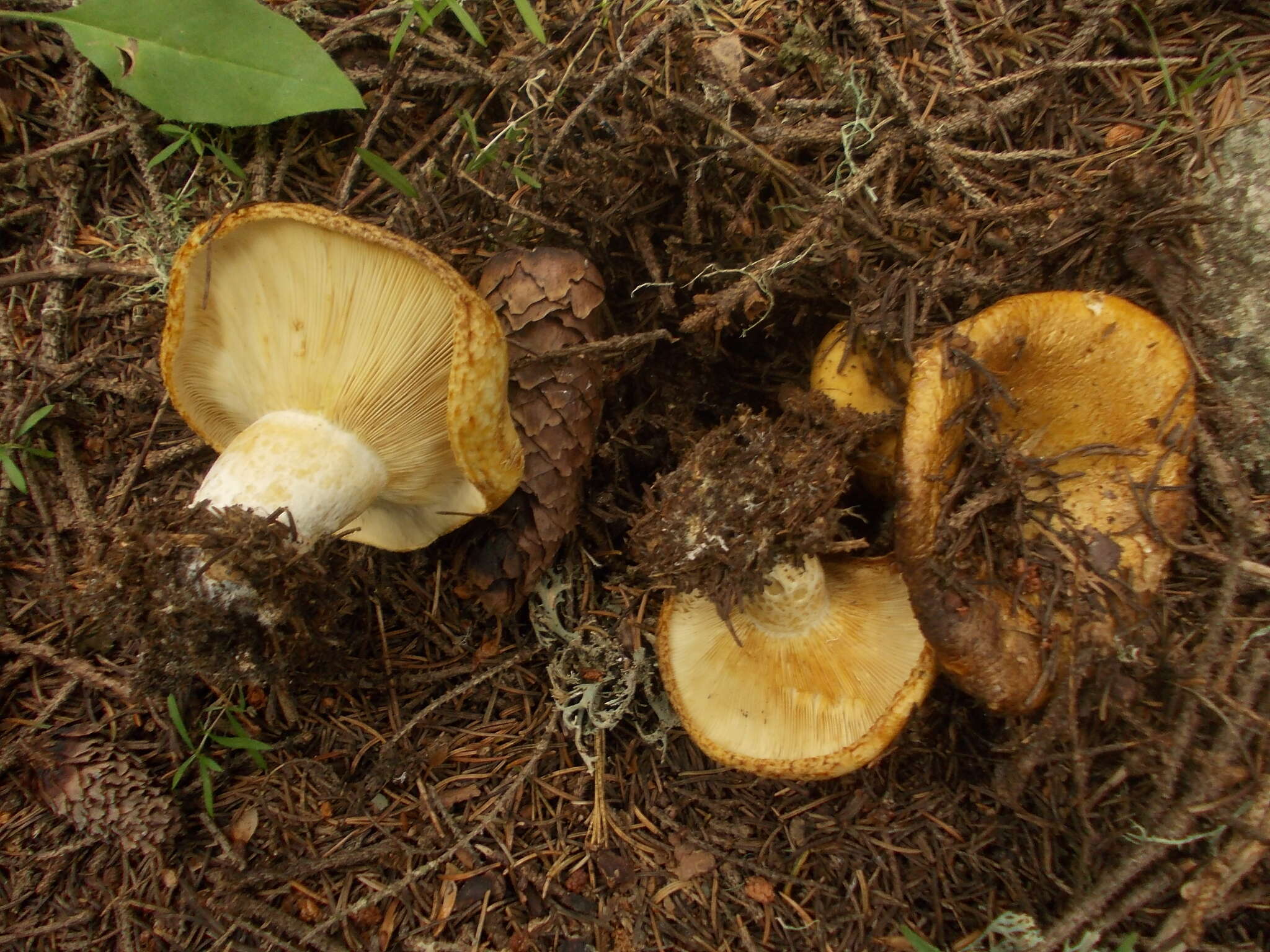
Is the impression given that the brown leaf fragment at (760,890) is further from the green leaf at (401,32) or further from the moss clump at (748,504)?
the green leaf at (401,32)

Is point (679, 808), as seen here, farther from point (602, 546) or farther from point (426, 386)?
point (426, 386)

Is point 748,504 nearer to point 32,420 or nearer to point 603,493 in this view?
point 603,493

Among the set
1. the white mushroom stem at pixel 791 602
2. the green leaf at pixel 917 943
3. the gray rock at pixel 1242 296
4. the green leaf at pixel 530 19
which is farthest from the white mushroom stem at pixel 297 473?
the gray rock at pixel 1242 296

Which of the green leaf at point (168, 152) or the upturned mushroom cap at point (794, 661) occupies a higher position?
the green leaf at point (168, 152)

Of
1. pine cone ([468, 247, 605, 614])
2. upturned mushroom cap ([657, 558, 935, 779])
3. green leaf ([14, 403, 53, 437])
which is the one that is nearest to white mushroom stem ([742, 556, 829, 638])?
upturned mushroom cap ([657, 558, 935, 779])

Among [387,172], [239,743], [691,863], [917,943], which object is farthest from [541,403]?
[917,943]

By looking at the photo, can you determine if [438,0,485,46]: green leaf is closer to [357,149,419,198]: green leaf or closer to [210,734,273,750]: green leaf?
[357,149,419,198]: green leaf
